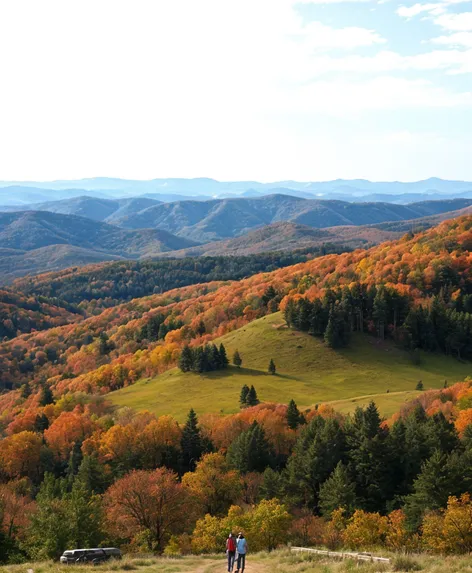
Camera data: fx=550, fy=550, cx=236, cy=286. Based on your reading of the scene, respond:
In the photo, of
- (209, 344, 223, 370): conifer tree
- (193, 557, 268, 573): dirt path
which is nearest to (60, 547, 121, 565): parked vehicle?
(193, 557, 268, 573): dirt path

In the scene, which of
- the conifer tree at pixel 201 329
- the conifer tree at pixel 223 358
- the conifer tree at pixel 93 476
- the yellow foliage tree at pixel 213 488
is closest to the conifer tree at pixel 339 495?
the yellow foliage tree at pixel 213 488

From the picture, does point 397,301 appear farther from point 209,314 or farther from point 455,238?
point 209,314

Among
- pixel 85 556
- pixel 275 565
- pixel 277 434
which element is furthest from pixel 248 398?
pixel 275 565

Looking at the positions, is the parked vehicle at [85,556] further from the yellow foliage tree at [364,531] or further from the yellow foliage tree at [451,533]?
the yellow foliage tree at [451,533]

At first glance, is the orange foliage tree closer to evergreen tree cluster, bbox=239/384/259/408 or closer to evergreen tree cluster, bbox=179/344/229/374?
evergreen tree cluster, bbox=239/384/259/408

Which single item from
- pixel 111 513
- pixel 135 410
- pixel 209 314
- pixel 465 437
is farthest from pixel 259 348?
pixel 111 513

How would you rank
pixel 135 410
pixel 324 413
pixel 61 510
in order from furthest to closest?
pixel 135 410 → pixel 324 413 → pixel 61 510

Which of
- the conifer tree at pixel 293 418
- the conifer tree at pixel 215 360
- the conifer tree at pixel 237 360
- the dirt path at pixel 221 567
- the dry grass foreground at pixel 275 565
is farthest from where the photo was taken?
the conifer tree at pixel 215 360
